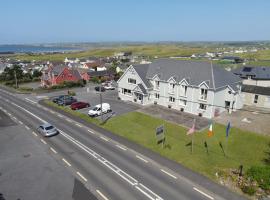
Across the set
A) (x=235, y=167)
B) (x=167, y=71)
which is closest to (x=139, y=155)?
(x=235, y=167)

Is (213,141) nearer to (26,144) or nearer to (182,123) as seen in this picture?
(182,123)

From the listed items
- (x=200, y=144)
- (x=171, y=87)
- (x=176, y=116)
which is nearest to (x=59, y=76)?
(x=171, y=87)

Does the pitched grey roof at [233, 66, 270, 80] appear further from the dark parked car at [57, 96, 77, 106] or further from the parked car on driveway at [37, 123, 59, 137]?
the parked car on driveway at [37, 123, 59, 137]

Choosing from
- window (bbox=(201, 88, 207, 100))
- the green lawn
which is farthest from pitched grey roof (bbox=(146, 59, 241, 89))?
the green lawn

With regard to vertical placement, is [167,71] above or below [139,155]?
above

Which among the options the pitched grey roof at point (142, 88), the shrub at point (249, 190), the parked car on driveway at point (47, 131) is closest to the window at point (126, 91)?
the pitched grey roof at point (142, 88)

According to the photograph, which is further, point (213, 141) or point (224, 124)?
point (224, 124)
